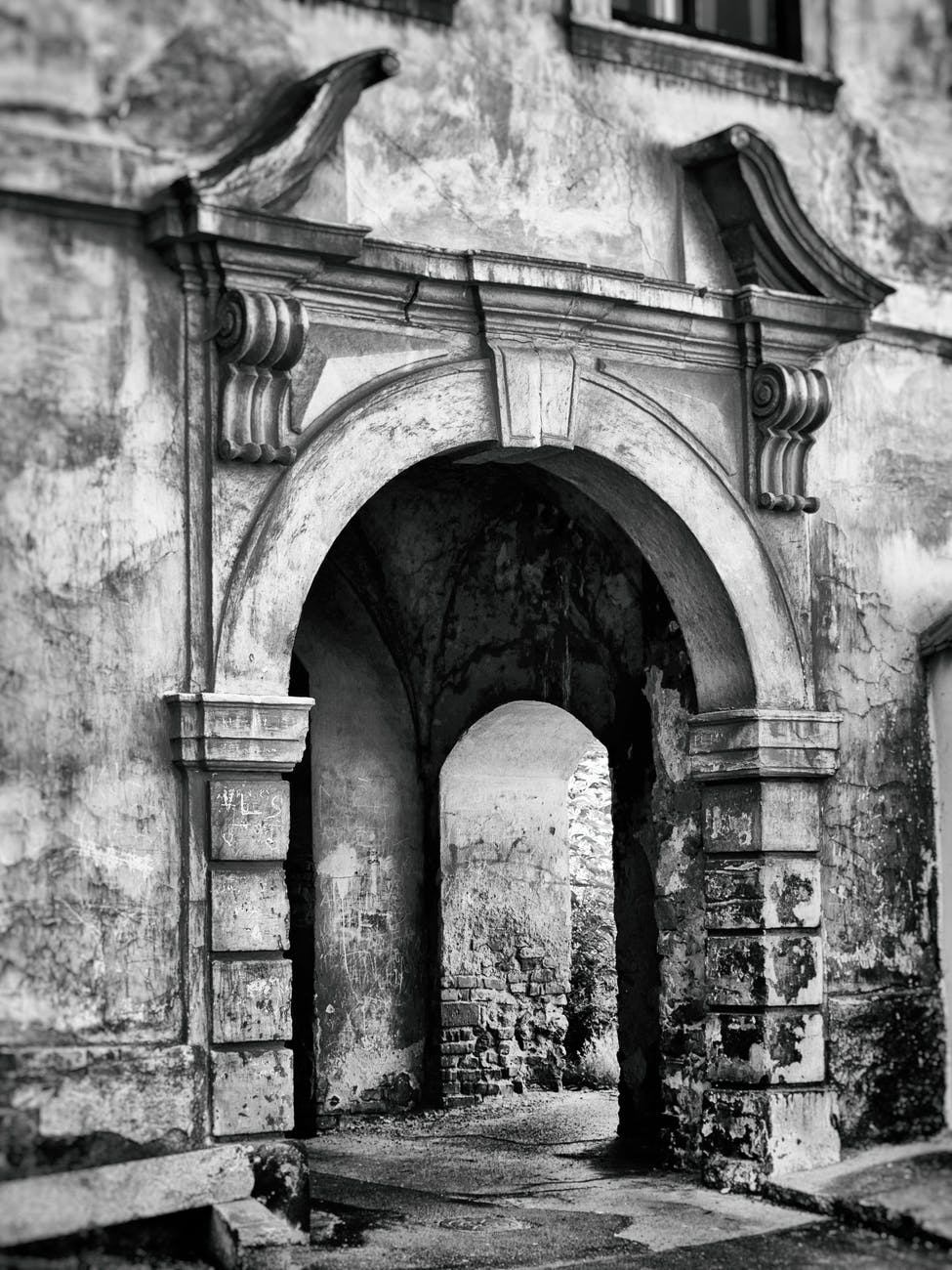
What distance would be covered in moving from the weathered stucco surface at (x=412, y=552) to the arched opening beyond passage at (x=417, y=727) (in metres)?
0.02

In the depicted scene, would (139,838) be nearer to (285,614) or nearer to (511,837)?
(285,614)

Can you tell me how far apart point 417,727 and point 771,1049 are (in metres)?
3.28

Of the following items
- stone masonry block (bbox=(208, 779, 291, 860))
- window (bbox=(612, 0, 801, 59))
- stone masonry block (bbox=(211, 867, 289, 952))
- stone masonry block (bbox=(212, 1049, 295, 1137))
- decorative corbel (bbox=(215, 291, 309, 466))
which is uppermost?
window (bbox=(612, 0, 801, 59))

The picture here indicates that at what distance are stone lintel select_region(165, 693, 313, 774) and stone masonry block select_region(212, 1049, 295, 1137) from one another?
100cm

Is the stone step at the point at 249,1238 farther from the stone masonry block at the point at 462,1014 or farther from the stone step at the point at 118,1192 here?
the stone masonry block at the point at 462,1014

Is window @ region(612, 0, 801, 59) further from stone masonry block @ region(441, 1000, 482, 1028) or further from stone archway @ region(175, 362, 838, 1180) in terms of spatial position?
stone masonry block @ region(441, 1000, 482, 1028)

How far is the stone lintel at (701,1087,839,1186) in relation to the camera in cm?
728

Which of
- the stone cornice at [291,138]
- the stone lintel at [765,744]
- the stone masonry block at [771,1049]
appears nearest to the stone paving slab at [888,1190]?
the stone masonry block at [771,1049]

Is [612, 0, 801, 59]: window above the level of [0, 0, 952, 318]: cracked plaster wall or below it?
above

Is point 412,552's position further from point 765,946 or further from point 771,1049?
point 771,1049

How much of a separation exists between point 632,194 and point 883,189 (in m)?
1.39

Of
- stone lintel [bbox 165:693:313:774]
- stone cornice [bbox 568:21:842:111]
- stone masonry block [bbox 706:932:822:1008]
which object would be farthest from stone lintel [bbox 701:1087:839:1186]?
stone cornice [bbox 568:21:842:111]

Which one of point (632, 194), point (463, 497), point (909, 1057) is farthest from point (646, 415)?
point (909, 1057)

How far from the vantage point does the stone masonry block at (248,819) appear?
20.8ft
